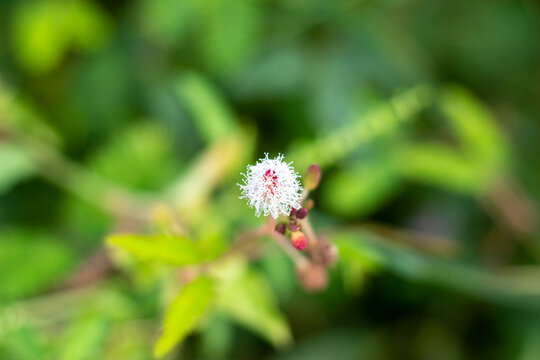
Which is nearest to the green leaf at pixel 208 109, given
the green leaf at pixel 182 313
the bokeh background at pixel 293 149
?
the bokeh background at pixel 293 149

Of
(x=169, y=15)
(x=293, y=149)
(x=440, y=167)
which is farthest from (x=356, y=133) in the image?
(x=169, y=15)

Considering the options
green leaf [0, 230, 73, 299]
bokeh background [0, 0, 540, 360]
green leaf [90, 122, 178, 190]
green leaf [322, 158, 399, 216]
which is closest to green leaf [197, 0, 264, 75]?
bokeh background [0, 0, 540, 360]

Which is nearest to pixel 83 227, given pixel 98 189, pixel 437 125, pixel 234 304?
pixel 98 189

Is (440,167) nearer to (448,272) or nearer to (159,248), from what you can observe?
(448,272)

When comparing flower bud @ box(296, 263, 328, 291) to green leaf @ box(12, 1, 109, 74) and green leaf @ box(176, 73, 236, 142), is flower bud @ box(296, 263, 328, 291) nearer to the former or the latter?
green leaf @ box(176, 73, 236, 142)

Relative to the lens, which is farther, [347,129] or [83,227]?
[83,227]

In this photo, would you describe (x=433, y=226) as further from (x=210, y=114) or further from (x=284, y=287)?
(x=210, y=114)

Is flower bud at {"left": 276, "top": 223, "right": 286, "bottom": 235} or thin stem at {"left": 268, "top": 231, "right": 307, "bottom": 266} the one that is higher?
thin stem at {"left": 268, "top": 231, "right": 307, "bottom": 266}
